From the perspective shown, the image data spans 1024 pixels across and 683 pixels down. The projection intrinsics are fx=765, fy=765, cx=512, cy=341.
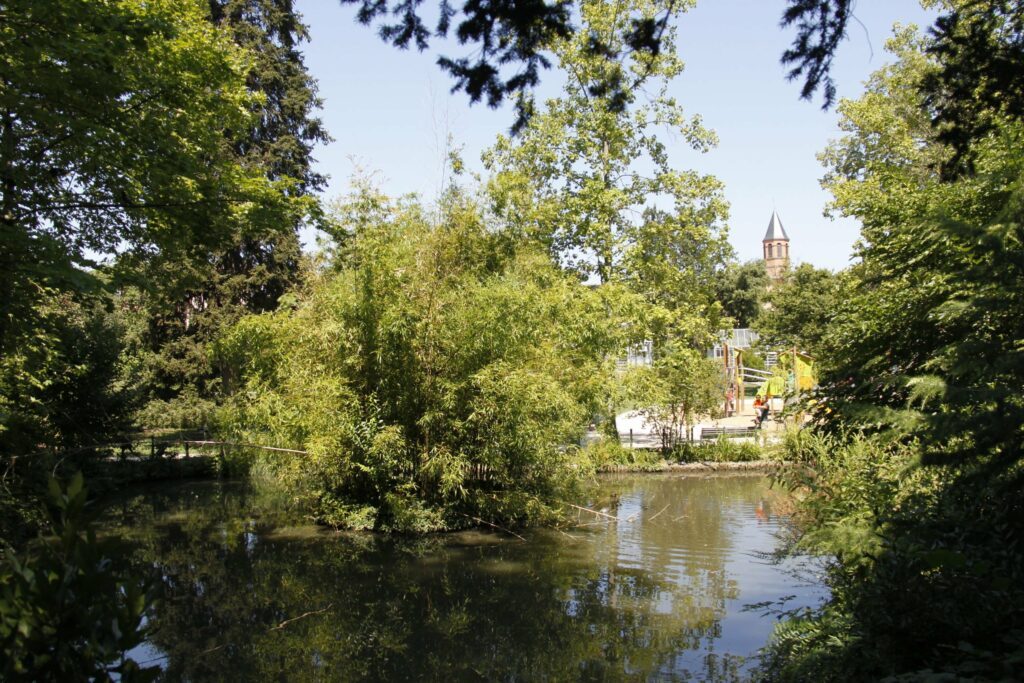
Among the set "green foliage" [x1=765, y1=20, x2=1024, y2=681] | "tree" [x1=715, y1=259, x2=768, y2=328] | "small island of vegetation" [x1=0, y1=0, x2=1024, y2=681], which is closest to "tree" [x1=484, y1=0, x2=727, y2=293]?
"small island of vegetation" [x1=0, y1=0, x2=1024, y2=681]

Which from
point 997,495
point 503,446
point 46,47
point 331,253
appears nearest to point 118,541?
point 997,495

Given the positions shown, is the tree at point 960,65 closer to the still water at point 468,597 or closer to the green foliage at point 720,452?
the still water at point 468,597

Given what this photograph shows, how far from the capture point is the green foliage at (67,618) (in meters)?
2.50

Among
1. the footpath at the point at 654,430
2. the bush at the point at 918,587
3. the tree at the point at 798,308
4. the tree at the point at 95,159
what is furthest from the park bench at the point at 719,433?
the bush at the point at 918,587

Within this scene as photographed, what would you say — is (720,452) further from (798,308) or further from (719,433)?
(798,308)

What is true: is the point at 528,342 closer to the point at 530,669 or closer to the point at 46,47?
the point at 530,669

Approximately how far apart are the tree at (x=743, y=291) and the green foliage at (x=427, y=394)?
4664cm

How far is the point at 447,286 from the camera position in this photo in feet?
44.7

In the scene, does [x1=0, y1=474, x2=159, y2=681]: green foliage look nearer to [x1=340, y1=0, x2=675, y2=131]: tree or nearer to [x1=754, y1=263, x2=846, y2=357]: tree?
[x1=340, y1=0, x2=675, y2=131]: tree

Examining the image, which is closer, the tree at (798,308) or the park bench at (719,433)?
the park bench at (719,433)

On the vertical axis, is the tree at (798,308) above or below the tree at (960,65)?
above

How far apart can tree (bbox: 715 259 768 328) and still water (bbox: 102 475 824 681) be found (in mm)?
45166

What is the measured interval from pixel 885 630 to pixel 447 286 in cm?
974

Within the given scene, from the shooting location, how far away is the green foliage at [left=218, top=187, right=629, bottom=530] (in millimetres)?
12938
